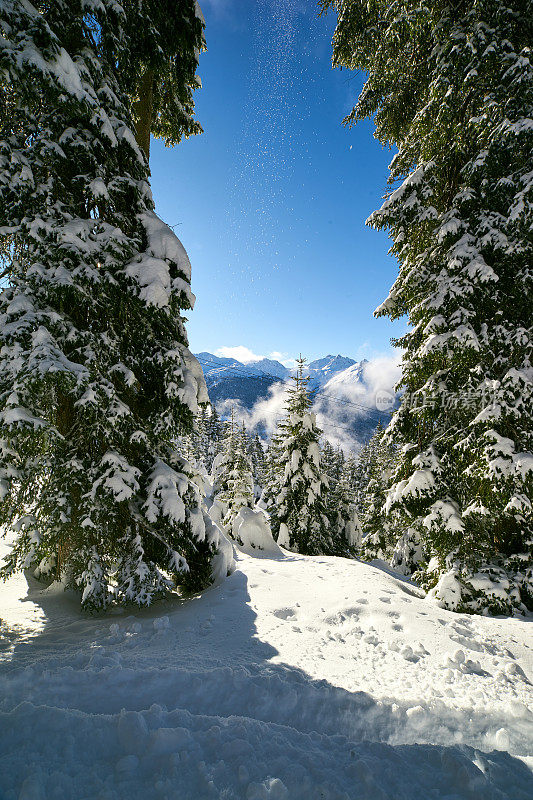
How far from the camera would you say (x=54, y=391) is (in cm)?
493

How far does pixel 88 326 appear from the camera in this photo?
5508 mm

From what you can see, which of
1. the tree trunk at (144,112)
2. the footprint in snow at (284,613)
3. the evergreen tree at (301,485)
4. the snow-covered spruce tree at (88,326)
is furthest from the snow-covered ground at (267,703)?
the evergreen tree at (301,485)

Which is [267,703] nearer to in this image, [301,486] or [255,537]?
[255,537]

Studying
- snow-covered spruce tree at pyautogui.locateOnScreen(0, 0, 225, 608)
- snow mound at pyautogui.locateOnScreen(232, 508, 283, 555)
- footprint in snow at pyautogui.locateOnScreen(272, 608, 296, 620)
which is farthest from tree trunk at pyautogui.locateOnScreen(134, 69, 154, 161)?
snow mound at pyautogui.locateOnScreen(232, 508, 283, 555)

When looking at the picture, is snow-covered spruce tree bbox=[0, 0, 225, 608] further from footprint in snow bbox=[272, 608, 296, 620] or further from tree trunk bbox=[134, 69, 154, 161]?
footprint in snow bbox=[272, 608, 296, 620]

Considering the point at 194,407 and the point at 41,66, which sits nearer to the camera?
the point at 41,66

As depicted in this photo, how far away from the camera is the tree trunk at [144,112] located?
6871mm

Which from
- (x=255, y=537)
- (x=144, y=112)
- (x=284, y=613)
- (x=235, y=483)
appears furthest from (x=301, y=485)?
(x=144, y=112)

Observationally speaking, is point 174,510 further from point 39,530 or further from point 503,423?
point 503,423

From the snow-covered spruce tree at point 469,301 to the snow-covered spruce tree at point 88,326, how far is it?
4602 mm

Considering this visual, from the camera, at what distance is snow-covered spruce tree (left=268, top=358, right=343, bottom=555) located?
16.6 metres

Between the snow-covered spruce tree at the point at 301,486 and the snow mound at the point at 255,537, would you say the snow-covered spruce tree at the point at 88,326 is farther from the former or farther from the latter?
the snow-covered spruce tree at the point at 301,486

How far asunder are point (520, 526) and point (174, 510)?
601 cm

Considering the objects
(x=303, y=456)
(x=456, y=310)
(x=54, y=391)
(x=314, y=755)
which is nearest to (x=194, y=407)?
(x=54, y=391)
